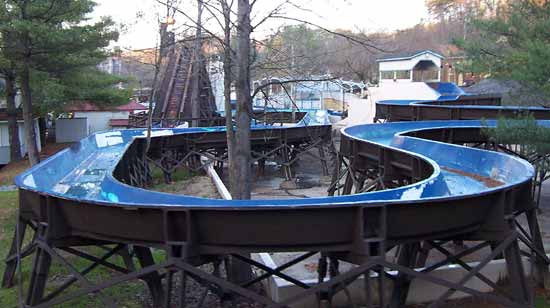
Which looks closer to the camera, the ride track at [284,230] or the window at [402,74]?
the ride track at [284,230]

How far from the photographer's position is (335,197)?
19.5 feet

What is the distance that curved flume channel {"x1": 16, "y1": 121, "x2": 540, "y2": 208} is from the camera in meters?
5.84

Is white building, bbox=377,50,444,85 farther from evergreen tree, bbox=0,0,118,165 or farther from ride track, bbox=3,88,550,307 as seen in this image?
ride track, bbox=3,88,550,307

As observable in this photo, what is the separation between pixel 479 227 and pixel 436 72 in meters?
42.3

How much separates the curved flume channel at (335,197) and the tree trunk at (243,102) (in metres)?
2.11

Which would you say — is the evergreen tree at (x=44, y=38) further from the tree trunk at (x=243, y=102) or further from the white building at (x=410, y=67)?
the white building at (x=410, y=67)

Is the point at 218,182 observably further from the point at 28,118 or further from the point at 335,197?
the point at 335,197

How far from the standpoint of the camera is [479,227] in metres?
6.19

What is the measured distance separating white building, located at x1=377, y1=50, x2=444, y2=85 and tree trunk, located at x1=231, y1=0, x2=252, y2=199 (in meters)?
34.7

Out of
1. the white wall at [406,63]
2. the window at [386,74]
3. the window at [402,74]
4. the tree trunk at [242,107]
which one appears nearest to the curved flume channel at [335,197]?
the tree trunk at [242,107]

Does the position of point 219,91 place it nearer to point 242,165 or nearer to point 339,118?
point 339,118

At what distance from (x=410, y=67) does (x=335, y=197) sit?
3930 cm

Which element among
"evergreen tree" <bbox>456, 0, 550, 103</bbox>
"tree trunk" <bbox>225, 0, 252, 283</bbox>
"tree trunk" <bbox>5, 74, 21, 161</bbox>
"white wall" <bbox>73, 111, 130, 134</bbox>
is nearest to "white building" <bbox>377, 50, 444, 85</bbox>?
"white wall" <bbox>73, 111, 130, 134</bbox>

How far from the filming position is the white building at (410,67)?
43.3 metres
